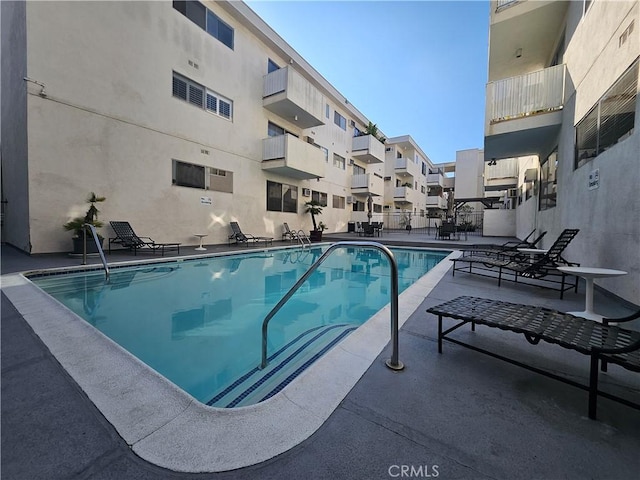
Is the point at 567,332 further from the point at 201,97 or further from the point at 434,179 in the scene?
the point at 434,179

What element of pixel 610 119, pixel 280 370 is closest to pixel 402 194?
pixel 610 119

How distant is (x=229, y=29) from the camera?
11.8 m

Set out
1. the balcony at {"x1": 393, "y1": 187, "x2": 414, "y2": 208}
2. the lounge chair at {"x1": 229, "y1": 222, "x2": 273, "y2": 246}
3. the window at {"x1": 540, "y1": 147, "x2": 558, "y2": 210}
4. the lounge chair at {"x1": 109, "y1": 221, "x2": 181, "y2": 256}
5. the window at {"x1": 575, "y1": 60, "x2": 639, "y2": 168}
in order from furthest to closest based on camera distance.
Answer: the balcony at {"x1": 393, "y1": 187, "x2": 414, "y2": 208} < the lounge chair at {"x1": 229, "y1": 222, "x2": 273, "y2": 246} < the lounge chair at {"x1": 109, "y1": 221, "x2": 181, "y2": 256} < the window at {"x1": 540, "y1": 147, "x2": 558, "y2": 210} < the window at {"x1": 575, "y1": 60, "x2": 639, "y2": 168}

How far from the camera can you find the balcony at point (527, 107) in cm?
696

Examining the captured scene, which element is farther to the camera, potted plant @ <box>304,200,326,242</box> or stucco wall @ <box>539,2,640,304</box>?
potted plant @ <box>304,200,326,242</box>

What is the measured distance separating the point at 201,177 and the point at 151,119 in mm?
2493

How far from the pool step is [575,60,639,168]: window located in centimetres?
482

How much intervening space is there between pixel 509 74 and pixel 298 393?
13.8 meters

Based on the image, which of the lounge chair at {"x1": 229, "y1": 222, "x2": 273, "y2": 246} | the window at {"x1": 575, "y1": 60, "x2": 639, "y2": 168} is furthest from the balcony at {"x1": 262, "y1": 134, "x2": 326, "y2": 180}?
the window at {"x1": 575, "y1": 60, "x2": 639, "y2": 168}

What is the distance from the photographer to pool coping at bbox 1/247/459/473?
1.32 metres

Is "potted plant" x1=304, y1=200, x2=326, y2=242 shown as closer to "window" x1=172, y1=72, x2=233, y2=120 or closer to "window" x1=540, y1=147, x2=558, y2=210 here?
"window" x1=172, y1=72, x2=233, y2=120

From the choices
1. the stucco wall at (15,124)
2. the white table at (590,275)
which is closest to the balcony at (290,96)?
the stucco wall at (15,124)

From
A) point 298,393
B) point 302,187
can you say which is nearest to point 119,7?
point 302,187

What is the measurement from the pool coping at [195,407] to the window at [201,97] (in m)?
10.2
